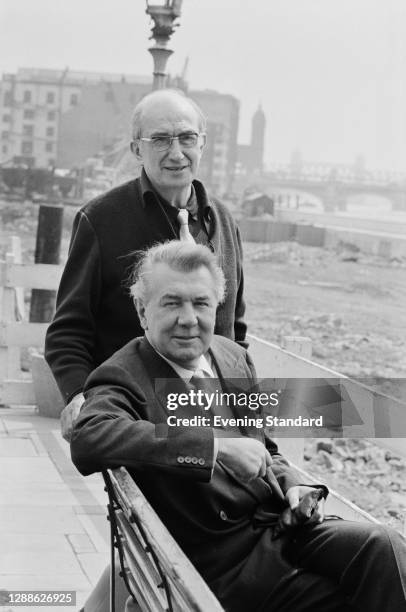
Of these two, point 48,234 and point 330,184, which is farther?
point 330,184

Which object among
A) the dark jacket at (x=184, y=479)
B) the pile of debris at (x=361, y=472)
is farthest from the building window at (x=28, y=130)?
the dark jacket at (x=184, y=479)

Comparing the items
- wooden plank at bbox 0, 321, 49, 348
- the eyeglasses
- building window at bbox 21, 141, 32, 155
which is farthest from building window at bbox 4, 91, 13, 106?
the eyeglasses

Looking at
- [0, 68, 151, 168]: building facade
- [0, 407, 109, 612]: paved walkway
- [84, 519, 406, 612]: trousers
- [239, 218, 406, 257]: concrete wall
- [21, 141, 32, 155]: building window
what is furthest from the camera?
[21, 141, 32, 155]: building window

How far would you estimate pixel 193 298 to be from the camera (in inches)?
82.7

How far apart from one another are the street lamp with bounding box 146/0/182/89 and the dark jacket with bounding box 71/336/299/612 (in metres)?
4.99

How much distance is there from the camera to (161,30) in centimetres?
690

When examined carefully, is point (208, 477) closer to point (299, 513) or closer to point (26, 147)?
point (299, 513)

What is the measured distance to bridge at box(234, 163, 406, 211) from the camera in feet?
281

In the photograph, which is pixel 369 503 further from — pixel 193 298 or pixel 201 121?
pixel 193 298

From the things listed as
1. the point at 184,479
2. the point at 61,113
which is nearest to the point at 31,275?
the point at 184,479

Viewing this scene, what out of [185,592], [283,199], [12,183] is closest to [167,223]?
[185,592]

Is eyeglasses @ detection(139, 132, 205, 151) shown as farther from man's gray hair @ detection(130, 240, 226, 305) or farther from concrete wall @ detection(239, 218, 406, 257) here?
concrete wall @ detection(239, 218, 406, 257)

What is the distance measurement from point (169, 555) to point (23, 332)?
517 cm

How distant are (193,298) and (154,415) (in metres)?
0.22
